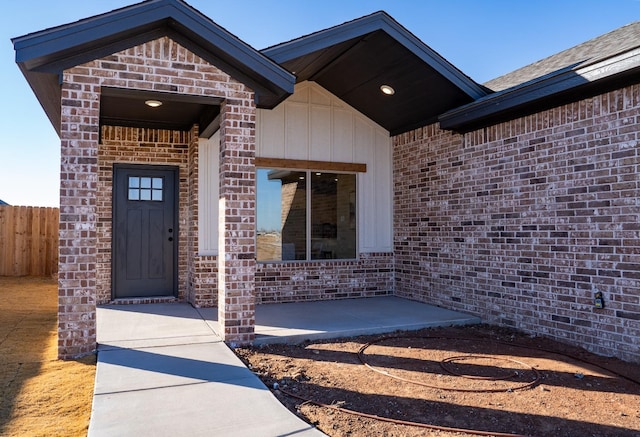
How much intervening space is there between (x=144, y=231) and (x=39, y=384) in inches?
171

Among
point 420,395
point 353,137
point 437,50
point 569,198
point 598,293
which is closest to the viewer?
point 420,395

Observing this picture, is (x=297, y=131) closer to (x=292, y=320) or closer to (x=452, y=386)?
(x=292, y=320)

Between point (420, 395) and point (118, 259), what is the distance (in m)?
5.94

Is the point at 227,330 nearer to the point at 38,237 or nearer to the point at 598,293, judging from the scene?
the point at 598,293

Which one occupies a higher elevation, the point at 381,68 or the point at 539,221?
the point at 381,68

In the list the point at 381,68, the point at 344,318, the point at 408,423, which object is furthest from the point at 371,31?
the point at 408,423

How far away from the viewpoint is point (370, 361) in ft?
16.0

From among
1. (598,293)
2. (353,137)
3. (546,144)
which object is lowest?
(598,293)

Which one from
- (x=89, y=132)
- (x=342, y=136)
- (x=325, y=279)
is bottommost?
(x=325, y=279)

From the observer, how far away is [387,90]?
777cm

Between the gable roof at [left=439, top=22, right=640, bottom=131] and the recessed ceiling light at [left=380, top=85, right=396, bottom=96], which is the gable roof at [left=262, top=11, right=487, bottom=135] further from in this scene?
the gable roof at [left=439, top=22, right=640, bottom=131]

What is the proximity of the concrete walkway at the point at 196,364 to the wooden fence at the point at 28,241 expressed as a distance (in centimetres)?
742

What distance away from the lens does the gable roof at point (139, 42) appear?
4.50 meters

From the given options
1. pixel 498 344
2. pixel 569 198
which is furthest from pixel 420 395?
pixel 569 198
